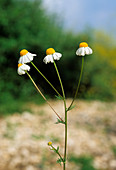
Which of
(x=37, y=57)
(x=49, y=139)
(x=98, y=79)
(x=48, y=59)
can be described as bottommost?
(x=48, y=59)

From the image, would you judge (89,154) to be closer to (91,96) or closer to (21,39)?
(21,39)

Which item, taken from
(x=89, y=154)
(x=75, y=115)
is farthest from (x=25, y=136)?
(x=75, y=115)

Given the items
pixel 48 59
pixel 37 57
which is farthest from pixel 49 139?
pixel 37 57

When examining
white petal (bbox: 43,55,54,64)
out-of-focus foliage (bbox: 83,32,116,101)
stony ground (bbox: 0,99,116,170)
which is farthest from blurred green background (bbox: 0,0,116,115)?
white petal (bbox: 43,55,54,64)

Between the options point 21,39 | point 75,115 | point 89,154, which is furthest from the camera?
point 21,39

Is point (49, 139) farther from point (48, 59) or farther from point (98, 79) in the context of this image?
point (98, 79)

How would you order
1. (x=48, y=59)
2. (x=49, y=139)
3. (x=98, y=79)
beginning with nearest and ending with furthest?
(x=48, y=59) → (x=49, y=139) → (x=98, y=79)
